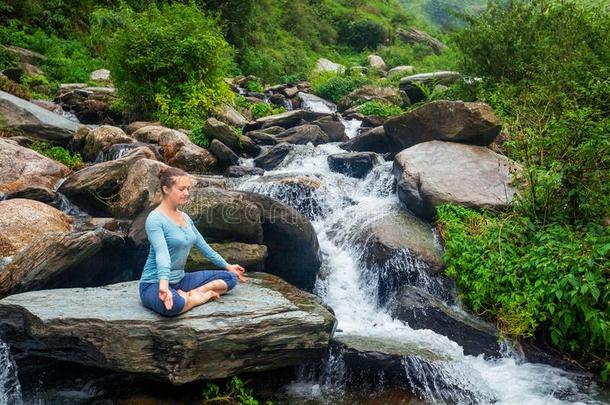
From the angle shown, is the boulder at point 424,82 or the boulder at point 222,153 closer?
the boulder at point 222,153

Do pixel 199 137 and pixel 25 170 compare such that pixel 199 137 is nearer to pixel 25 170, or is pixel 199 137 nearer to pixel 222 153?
pixel 222 153

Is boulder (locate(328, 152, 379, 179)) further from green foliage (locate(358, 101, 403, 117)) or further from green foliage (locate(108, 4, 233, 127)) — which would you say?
green foliage (locate(358, 101, 403, 117))

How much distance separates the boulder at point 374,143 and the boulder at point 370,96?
643 cm

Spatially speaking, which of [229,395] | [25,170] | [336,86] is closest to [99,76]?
[25,170]

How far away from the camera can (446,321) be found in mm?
6742

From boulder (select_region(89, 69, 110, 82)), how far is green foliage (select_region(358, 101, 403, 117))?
9.89 metres

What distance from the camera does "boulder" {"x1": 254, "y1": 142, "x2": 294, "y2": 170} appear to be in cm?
1244

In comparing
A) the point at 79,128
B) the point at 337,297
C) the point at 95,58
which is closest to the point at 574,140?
the point at 337,297

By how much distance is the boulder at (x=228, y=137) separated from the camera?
12.4 meters

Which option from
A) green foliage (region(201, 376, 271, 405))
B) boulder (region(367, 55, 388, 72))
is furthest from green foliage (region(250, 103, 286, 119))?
boulder (region(367, 55, 388, 72))

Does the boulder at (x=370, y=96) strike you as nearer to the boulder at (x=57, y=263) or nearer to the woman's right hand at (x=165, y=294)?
the boulder at (x=57, y=263)

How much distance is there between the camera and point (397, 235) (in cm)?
834

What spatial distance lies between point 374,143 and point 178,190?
367 inches

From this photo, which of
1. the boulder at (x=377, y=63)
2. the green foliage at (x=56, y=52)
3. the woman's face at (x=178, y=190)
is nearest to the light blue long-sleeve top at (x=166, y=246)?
the woman's face at (x=178, y=190)
